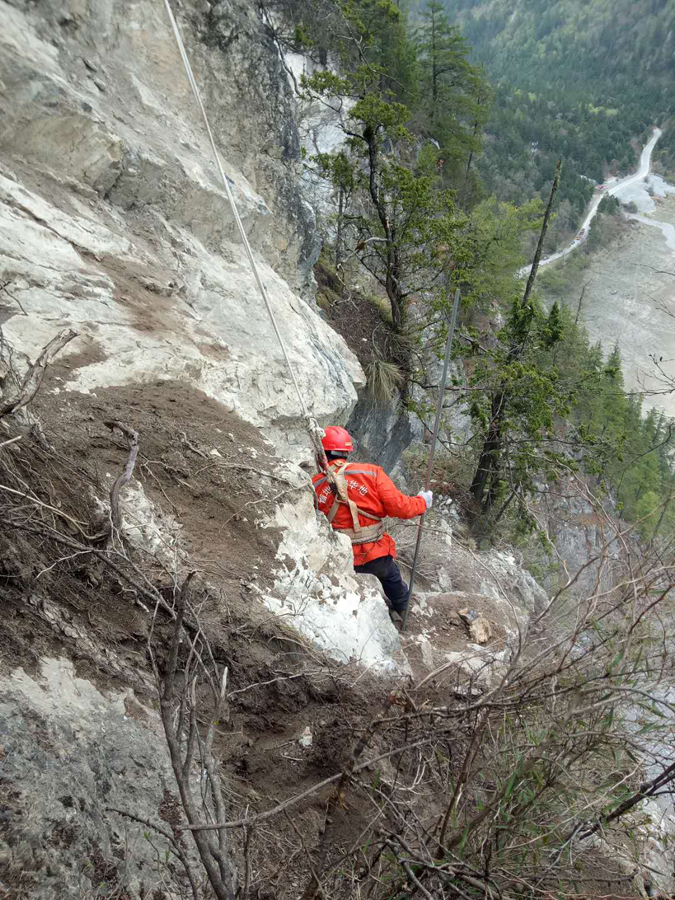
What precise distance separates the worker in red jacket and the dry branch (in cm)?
221

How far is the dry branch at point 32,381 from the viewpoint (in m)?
2.98

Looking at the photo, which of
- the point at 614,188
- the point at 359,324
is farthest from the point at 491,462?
the point at 614,188

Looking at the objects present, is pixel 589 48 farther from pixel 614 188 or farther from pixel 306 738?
pixel 306 738

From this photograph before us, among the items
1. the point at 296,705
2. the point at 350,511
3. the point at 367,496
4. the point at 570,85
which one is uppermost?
the point at 570,85

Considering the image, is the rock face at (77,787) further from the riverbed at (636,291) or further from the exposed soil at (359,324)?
the riverbed at (636,291)

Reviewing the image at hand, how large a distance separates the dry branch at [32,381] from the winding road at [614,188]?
56673mm

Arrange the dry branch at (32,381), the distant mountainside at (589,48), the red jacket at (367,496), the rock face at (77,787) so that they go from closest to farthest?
the rock face at (77,787) → the dry branch at (32,381) → the red jacket at (367,496) → the distant mountainside at (589,48)

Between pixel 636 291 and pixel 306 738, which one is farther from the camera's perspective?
pixel 636 291

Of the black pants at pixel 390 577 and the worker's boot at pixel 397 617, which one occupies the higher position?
the black pants at pixel 390 577

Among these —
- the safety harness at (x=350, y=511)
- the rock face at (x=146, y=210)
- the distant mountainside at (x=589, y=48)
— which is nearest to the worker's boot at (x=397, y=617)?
the safety harness at (x=350, y=511)

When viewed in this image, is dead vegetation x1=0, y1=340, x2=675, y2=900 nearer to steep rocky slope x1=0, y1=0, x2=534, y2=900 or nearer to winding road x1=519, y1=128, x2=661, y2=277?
steep rocky slope x1=0, y1=0, x2=534, y2=900

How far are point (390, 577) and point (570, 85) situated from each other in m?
132

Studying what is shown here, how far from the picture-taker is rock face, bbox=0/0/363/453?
455 centimetres

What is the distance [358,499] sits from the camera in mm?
4887
